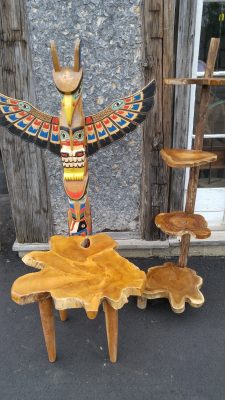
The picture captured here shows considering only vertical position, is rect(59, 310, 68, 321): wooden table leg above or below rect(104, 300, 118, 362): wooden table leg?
below

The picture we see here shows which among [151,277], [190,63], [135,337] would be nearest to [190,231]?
[151,277]

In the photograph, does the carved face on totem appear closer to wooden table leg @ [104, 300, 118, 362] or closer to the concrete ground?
wooden table leg @ [104, 300, 118, 362]

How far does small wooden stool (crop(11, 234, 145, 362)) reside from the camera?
1.68 metres

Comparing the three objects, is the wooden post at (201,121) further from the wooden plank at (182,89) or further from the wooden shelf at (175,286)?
the wooden plank at (182,89)

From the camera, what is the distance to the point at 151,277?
7.93ft

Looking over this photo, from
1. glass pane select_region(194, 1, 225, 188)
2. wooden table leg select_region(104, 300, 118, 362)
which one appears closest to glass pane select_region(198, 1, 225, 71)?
glass pane select_region(194, 1, 225, 188)

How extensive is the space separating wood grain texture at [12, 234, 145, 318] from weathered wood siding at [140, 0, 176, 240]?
0.77 meters

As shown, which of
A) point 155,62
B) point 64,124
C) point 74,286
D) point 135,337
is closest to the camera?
point 74,286

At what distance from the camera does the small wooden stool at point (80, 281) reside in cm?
168

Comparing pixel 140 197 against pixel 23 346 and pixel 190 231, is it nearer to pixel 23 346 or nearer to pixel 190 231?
pixel 190 231

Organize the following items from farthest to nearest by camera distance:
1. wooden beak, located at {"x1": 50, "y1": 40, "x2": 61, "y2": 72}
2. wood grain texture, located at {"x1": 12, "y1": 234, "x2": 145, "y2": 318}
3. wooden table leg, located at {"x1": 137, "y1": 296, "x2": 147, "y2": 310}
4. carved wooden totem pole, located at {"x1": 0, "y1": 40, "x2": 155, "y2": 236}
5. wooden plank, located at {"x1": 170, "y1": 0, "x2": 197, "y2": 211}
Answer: wooden table leg, located at {"x1": 137, "y1": 296, "x2": 147, "y2": 310} < wooden plank, located at {"x1": 170, "y1": 0, "x2": 197, "y2": 211} < carved wooden totem pole, located at {"x1": 0, "y1": 40, "x2": 155, "y2": 236} < wooden beak, located at {"x1": 50, "y1": 40, "x2": 61, "y2": 72} < wood grain texture, located at {"x1": 12, "y1": 234, "x2": 145, "y2": 318}

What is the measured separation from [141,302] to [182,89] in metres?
1.48

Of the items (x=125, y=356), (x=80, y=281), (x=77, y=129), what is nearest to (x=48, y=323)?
(x=80, y=281)

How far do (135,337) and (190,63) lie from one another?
182cm
